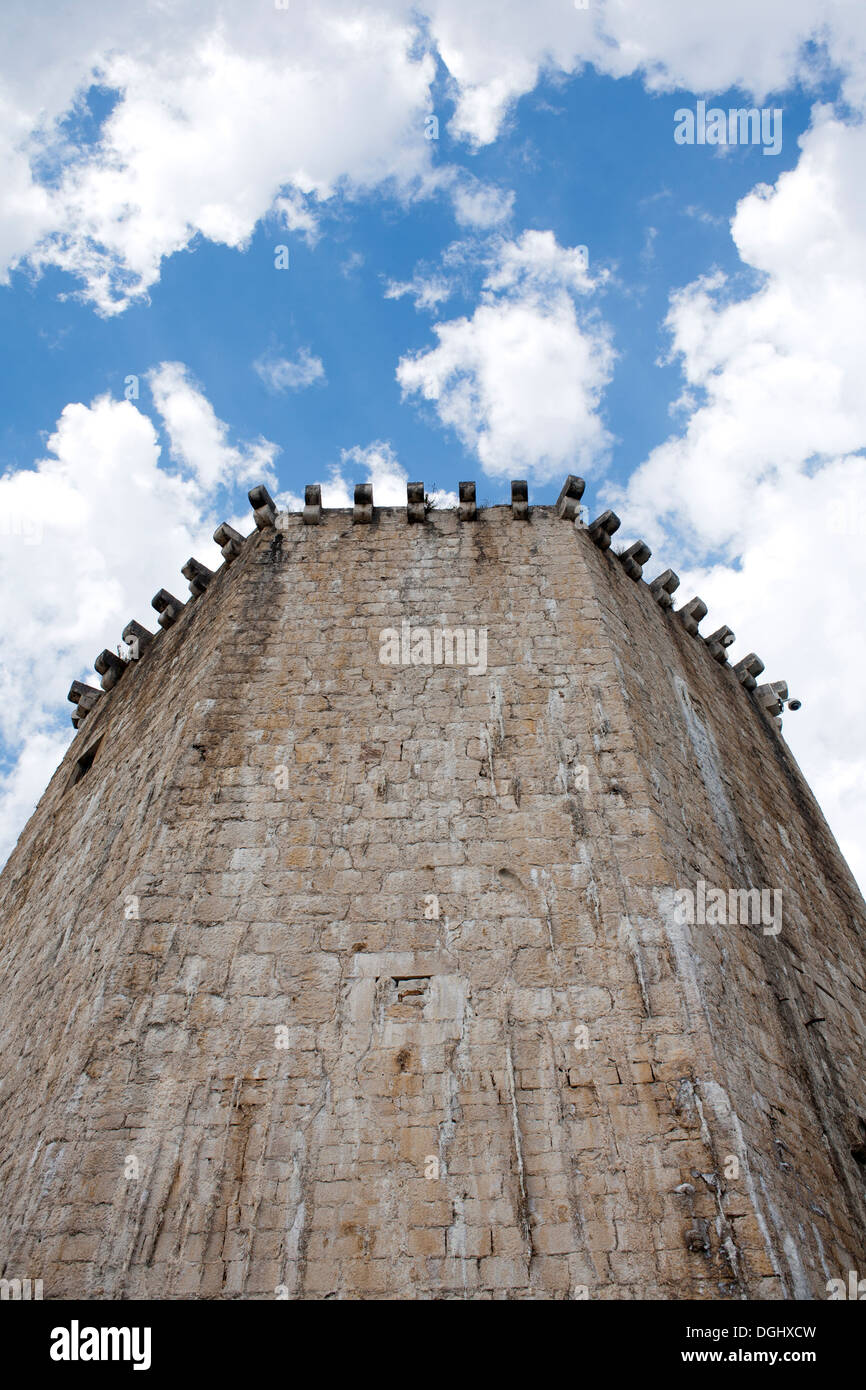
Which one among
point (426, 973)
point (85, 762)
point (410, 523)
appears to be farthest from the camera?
point (85, 762)

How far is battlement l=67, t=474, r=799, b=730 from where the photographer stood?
411 inches

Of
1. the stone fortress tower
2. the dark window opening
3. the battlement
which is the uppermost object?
the battlement

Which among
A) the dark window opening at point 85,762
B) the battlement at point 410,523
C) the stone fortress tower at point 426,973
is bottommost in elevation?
the stone fortress tower at point 426,973

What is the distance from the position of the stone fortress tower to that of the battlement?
6 cm

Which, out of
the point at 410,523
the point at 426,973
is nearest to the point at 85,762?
the point at 410,523

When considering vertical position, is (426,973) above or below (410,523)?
below

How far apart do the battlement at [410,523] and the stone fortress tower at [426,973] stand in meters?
0.06

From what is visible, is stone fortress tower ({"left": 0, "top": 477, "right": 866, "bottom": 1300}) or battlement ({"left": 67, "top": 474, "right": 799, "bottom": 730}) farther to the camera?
battlement ({"left": 67, "top": 474, "right": 799, "bottom": 730})

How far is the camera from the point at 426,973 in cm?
707

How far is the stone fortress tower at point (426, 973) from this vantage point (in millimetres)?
6004

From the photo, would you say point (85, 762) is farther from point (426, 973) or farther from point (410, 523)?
point (426, 973)

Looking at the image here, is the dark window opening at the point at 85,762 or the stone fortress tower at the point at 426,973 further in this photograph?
the dark window opening at the point at 85,762

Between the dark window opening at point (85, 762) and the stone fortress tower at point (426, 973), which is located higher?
the dark window opening at point (85, 762)

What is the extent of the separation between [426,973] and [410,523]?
504cm
